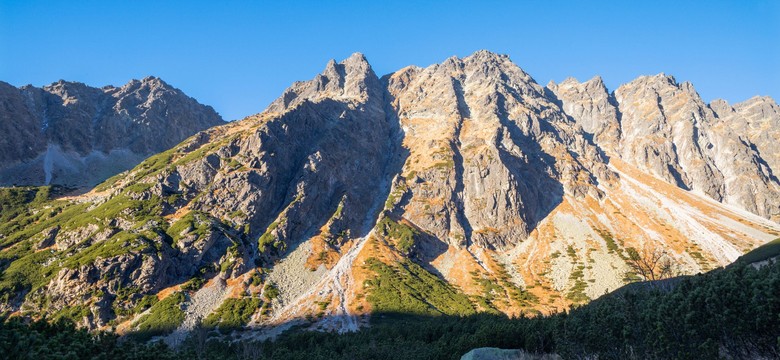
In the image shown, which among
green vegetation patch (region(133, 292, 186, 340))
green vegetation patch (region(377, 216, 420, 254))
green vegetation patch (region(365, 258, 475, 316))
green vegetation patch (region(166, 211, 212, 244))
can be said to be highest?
green vegetation patch (region(377, 216, 420, 254))

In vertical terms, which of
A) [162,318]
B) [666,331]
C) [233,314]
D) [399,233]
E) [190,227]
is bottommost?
[162,318]

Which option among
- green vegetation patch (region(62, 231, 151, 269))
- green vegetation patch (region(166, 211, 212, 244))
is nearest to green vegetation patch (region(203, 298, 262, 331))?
green vegetation patch (region(166, 211, 212, 244))

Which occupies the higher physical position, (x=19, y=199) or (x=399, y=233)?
(x=19, y=199)

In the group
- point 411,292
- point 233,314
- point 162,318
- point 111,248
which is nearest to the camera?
point 162,318

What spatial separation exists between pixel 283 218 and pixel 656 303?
14007 cm

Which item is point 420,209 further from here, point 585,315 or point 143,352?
point 143,352

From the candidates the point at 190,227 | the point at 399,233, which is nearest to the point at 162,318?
the point at 190,227

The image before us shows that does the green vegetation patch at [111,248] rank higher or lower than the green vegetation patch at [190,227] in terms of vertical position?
lower

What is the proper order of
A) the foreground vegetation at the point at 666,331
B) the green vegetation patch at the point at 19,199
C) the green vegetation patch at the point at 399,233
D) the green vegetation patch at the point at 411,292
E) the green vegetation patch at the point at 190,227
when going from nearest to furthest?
the foreground vegetation at the point at 666,331 < the green vegetation patch at the point at 411,292 < the green vegetation patch at the point at 190,227 < the green vegetation patch at the point at 19,199 < the green vegetation patch at the point at 399,233

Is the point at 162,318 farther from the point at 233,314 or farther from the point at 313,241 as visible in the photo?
the point at 313,241

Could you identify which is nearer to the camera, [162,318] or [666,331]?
[666,331]

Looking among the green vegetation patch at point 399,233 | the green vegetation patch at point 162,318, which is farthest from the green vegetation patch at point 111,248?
the green vegetation patch at point 399,233

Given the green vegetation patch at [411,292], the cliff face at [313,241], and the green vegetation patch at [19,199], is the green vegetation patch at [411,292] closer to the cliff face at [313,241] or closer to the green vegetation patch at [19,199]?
the cliff face at [313,241]

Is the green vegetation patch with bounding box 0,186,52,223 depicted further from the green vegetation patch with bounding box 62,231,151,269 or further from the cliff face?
the green vegetation patch with bounding box 62,231,151,269
